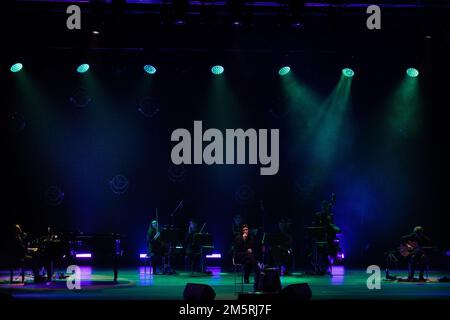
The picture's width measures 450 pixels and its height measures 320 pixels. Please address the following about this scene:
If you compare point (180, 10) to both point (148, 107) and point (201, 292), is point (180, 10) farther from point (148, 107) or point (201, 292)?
point (201, 292)

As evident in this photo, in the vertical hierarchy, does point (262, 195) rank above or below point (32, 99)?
below

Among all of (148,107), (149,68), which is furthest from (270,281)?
(148,107)

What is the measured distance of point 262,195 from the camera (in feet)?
56.6

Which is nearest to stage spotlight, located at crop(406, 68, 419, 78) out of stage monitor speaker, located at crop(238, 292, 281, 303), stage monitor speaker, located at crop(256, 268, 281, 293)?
stage monitor speaker, located at crop(256, 268, 281, 293)

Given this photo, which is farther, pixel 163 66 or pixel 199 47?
pixel 163 66

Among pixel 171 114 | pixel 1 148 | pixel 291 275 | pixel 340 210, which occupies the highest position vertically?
pixel 171 114

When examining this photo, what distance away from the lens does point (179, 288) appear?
10.5 m

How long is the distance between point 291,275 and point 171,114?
243 inches

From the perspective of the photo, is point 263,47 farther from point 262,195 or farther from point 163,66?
point 262,195

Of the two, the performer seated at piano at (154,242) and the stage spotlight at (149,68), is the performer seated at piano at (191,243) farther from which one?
the stage spotlight at (149,68)

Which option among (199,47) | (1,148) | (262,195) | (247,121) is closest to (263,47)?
(199,47)

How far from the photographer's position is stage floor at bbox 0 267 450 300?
29.6 feet

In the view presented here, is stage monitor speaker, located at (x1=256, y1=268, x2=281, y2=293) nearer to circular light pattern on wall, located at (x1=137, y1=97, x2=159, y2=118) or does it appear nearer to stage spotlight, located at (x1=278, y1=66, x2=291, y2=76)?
stage spotlight, located at (x1=278, y1=66, x2=291, y2=76)

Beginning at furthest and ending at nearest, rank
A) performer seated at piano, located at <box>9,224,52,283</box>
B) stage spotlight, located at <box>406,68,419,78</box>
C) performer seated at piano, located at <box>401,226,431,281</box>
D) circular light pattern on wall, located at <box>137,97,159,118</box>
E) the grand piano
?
circular light pattern on wall, located at <box>137,97,159,118</box> → stage spotlight, located at <box>406,68,419,78</box> → performer seated at piano, located at <box>401,226,431,281</box> → performer seated at piano, located at <box>9,224,52,283</box> → the grand piano
